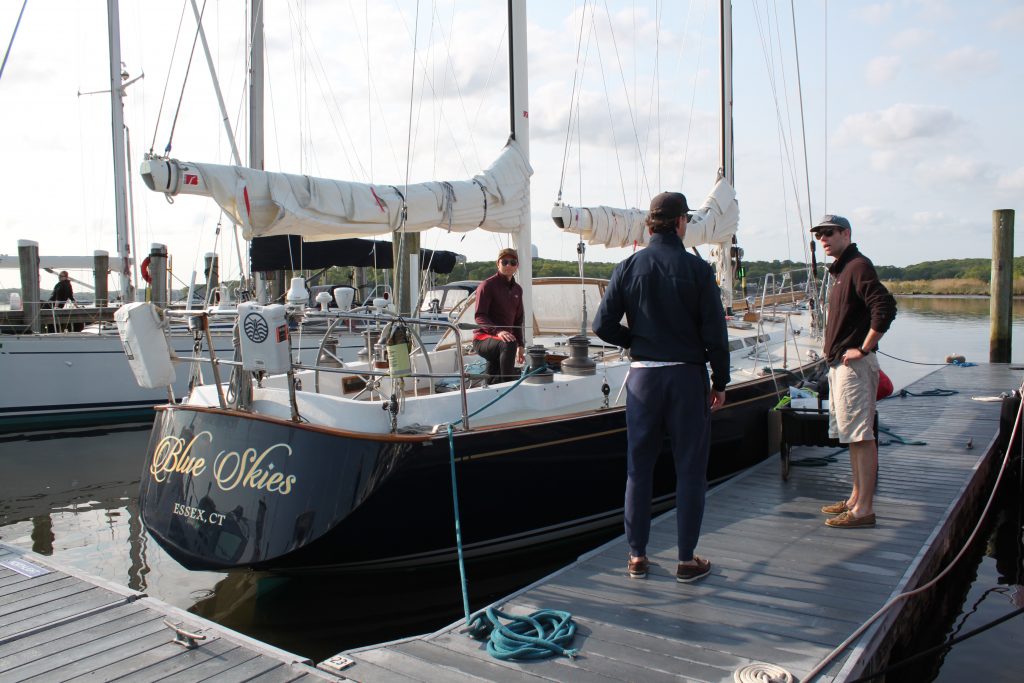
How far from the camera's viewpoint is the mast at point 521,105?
24.5ft

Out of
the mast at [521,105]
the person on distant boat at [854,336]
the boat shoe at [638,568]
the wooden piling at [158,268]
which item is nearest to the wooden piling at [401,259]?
the mast at [521,105]

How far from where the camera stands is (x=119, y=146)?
1670 cm

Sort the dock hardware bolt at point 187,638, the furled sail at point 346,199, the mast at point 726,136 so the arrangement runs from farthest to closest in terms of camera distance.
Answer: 1. the mast at point 726,136
2. the furled sail at point 346,199
3. the dock hardware bolt at point 187,638

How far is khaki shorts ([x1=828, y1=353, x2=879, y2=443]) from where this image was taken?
15.4 ft

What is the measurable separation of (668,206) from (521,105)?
4.21 metres

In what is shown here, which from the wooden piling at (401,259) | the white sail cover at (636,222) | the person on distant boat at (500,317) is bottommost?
the person on distant boat at (500,317)

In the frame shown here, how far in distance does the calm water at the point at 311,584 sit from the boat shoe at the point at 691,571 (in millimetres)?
1620

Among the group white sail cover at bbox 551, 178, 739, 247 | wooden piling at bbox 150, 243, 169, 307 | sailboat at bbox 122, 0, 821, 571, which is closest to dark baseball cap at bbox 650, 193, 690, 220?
sailboat at bbox 122, 0, 821, 571

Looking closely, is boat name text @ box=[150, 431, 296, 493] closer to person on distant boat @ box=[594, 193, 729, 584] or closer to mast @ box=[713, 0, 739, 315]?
person on distant boat @ box=[594, 193, 729, 584]

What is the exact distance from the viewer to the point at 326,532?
4668mm

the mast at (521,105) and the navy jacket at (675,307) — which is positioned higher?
the mast at (521,105)

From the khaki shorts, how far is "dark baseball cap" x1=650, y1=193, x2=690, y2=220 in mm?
1675

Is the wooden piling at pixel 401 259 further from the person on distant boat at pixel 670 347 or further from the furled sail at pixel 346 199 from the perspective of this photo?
the person on distant boat at pixel 670 347

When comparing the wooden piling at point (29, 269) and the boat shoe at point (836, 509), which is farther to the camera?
the wooden piling at point (29, 269)
